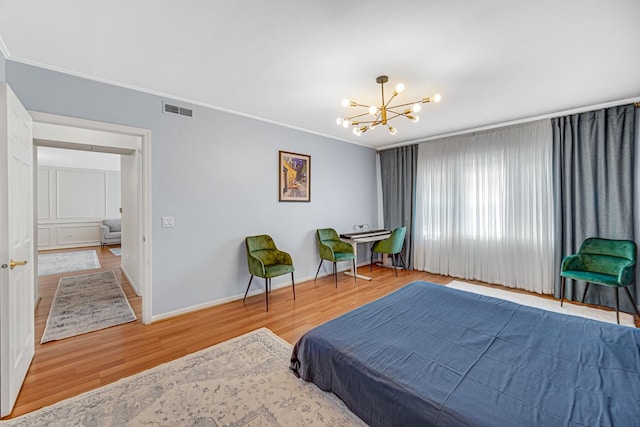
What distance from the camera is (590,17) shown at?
5.95 ft

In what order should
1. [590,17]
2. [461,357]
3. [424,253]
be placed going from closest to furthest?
[461,357] < [590,17] < [424,253]

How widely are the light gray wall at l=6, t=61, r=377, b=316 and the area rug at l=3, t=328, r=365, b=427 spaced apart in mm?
1270

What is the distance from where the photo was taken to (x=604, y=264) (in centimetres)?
329

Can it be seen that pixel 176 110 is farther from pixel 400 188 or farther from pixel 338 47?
pixel 400 188

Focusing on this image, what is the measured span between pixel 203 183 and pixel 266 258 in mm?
1342

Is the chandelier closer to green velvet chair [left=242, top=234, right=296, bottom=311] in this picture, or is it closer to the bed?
the bed

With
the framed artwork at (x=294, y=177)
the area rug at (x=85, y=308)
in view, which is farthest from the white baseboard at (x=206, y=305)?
the framed artwork at (x=294, y=177)

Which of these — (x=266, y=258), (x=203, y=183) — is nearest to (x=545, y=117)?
Result: (x=266, y=258)

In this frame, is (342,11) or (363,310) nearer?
(342,11)

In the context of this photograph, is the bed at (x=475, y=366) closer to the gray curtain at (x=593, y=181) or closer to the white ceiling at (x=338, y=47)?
the white ceiling at (x=338, y=47)

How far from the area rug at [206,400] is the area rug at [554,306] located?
3157 millimetres

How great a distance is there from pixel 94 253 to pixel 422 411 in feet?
28.8

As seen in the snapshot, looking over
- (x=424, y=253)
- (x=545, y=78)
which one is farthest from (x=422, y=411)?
(x=424, y=253)

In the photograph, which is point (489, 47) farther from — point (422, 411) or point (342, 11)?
point (422, 411)
